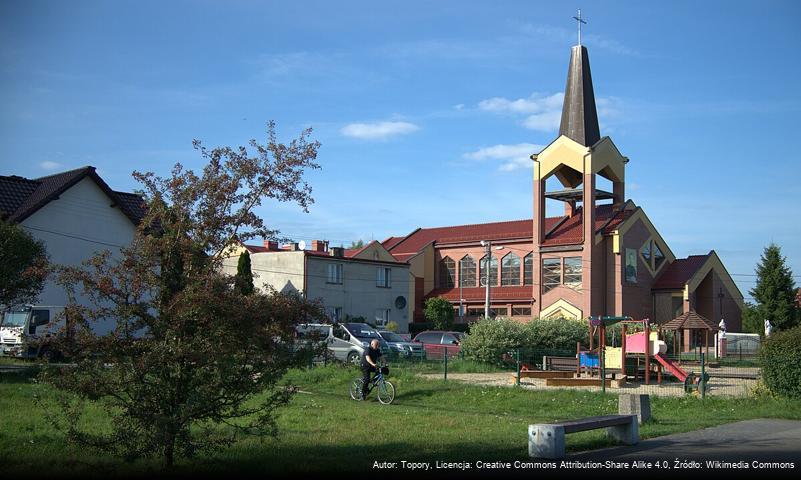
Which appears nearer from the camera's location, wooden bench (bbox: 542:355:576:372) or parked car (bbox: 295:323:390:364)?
wooden bench (bbox: 542:355:576:372)

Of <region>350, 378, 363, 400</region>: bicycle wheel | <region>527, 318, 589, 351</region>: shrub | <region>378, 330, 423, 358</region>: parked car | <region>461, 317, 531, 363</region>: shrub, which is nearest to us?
<region>350, 378, 363, 400</region>: bicycle wheel

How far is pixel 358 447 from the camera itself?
40.5 ft

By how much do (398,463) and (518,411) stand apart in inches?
345

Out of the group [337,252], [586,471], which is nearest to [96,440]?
[586,471]

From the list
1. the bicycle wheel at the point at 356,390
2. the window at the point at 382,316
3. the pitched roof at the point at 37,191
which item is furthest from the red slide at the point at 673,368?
the window at the point at 382,316

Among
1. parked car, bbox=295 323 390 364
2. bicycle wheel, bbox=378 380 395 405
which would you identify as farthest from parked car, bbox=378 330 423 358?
Result: bicycle wheel, bbox=378 380 395 405

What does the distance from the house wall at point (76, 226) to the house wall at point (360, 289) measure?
55.1ft

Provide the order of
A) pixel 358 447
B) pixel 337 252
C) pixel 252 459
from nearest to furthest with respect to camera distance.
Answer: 1. pixel 252 459
2. pixel 358 447
3. pixel 337 252

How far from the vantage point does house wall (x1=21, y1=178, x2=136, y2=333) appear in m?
40.3

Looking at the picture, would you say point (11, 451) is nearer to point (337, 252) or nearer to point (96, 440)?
point (96, 440)

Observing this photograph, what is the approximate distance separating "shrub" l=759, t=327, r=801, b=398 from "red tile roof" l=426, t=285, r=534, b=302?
146ft

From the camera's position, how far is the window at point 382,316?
2461 inches

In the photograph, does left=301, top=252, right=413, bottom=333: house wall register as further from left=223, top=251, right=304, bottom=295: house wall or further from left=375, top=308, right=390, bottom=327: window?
left=223, top=251, right=304, bottom=295: house wall

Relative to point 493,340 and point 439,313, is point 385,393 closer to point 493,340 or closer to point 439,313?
point 493,340
